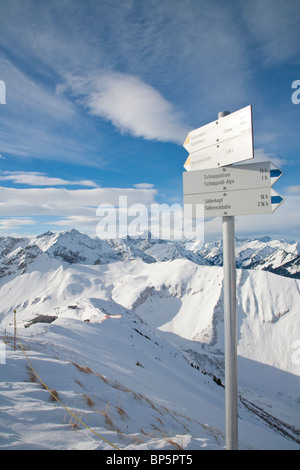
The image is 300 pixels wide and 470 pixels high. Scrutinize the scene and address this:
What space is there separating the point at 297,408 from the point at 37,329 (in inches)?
2345

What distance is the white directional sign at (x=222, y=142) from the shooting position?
3115 millimetres

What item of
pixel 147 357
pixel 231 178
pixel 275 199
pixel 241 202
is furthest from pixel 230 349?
pixel 147 357

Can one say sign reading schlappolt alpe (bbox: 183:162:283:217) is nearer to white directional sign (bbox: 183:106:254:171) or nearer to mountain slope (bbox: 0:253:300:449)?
white directional sign (bbox: 183:106:254:171)

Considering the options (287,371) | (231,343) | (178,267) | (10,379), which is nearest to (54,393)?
(10,379)

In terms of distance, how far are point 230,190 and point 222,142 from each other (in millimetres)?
664

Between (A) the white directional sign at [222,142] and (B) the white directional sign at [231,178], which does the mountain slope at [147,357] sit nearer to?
(B) the white directional sign at [231,178]

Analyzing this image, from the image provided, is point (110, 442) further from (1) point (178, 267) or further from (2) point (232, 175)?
(1) point (178, 267)

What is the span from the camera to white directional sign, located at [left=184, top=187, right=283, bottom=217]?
3.19 meters

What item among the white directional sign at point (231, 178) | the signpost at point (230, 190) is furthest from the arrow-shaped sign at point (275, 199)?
the white directional sign at point (231, 178)

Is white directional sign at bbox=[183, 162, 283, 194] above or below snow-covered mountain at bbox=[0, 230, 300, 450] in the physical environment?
above

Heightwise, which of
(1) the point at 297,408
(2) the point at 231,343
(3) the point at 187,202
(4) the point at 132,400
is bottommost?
(1) the point at 297,408

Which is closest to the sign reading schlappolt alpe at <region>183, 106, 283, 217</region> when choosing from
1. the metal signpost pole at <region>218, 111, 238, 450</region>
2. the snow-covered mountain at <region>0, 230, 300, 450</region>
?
the metal signpost pole at <region>218, 111, 238, 450</region>

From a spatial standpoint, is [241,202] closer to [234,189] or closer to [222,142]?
[234,189]

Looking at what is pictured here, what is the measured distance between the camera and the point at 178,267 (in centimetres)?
10244
